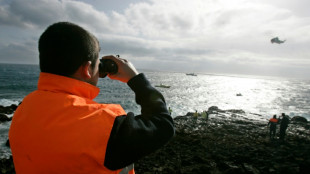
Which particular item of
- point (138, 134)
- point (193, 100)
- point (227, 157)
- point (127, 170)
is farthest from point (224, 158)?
point (193, 100)

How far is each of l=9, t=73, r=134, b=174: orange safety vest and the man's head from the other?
0.60ft

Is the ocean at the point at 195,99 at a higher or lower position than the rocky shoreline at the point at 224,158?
lower

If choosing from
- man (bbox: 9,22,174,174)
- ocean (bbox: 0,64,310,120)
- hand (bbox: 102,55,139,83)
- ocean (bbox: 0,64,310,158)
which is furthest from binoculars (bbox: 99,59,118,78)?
ocean (bbox: 0,64,310,120)

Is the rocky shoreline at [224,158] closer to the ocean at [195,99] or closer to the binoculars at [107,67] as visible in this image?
the binoculars at [107,67]

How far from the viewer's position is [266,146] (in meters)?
13.0

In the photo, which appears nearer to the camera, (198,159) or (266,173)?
(266,173)

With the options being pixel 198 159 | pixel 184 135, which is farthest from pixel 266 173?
pixel 184 135

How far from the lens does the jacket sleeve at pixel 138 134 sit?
98cm

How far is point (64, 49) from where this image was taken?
1.13m

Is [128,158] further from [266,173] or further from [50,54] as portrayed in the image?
[266,173]

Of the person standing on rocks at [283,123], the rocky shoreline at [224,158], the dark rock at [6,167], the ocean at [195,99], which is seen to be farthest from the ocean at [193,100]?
the person standing on rocks at [283,123]

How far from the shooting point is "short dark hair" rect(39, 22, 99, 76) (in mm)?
1132

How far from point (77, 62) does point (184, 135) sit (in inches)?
577

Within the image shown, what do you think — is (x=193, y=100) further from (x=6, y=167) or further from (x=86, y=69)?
(x=86, y=69)
